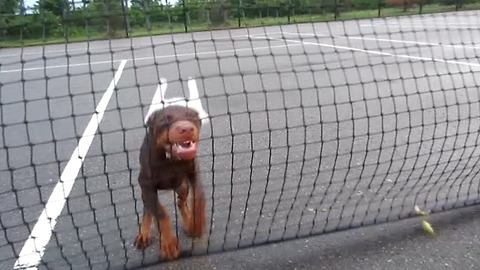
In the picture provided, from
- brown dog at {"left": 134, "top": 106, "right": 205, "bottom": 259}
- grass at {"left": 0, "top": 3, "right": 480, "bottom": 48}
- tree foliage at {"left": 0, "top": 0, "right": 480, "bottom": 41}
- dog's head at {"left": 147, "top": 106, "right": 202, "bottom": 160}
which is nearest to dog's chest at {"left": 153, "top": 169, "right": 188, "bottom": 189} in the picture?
brown dog at {"left": 134, "top": 106, "right": 205, "bottom": 259}

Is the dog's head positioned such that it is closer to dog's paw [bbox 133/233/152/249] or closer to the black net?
the black net

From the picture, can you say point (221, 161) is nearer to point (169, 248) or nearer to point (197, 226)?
point (197, 226)

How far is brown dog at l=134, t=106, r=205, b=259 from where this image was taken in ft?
8.55

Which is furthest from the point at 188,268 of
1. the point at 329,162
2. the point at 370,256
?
the point at 329,162

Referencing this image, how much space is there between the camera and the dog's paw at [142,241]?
2920 mm

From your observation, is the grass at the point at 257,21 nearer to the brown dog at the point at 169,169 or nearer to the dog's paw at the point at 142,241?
the brown dog at the point at 169,169

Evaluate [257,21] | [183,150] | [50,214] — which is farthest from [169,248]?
[257,21]

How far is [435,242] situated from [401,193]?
0.60 meters

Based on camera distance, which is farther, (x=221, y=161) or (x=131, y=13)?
(x=221, y=161)

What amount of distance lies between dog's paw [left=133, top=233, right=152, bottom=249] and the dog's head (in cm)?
52

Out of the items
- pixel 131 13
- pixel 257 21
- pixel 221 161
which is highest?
pixel 131 13


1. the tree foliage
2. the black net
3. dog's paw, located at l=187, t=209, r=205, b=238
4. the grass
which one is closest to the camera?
dog's paw, located at l=187, t=209, r=205, b=238

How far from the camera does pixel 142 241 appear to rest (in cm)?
293

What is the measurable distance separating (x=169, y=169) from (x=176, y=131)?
0.87ft
